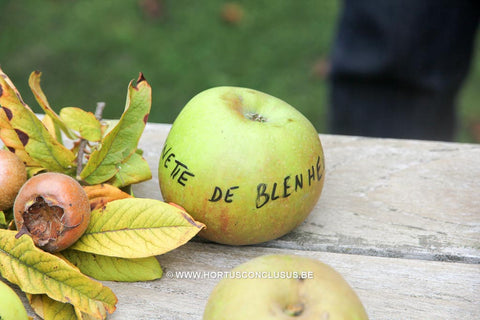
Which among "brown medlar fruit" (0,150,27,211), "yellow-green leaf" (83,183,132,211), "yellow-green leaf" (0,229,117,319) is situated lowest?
"yellow-green leaf" (0,229,117,319)

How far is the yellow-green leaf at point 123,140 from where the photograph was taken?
0.94m

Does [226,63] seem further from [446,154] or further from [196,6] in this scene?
[446,154]

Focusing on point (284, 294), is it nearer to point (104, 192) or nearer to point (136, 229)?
point (136, 229)

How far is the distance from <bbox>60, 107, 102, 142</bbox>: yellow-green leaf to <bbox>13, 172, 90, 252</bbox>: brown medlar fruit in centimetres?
16

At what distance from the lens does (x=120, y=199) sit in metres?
0.94

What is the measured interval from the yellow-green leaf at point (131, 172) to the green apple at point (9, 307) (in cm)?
30

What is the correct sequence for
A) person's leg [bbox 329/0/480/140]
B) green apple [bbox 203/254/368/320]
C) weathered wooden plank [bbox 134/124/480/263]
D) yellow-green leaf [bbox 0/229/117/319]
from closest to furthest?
green apple [bbox 203/254/368/320], yellow-green leaf [bbox 0/229/117/319], weathered wooden plank [bbox 134/124/480/263], person's leg [bbox 329/0/480/140]

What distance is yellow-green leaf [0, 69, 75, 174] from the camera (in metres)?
0.92

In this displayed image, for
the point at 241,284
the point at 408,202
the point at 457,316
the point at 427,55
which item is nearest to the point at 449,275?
the point at 457,316

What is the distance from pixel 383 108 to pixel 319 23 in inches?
50.3

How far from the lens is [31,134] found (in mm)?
949

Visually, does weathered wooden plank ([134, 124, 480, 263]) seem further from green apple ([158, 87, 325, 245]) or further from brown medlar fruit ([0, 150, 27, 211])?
brown medlar fruit ([0, 150, 27, 211])

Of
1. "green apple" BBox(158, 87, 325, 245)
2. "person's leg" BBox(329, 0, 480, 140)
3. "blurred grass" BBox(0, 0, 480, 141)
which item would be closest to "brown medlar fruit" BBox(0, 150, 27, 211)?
"green apple" BBox(158, 87, 325, 245)

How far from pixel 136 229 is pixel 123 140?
0.56 ft
